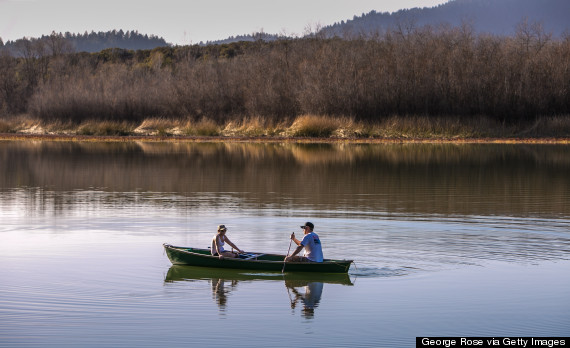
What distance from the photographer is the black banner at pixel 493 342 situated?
13.2 meters

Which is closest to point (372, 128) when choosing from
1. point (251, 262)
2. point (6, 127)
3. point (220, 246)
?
point (6, 127)

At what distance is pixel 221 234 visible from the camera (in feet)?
63.8

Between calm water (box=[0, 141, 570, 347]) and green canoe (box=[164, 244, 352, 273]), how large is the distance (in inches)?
9.1

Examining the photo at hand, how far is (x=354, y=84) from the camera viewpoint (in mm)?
73812

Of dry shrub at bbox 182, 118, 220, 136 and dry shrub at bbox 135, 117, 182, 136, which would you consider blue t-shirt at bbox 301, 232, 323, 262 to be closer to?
dry shrub at bbox 182, 118, 220, 136

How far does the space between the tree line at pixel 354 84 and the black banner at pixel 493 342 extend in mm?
59648

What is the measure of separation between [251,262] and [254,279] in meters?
0.41

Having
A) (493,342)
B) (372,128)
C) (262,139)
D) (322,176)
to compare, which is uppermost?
(372,128)

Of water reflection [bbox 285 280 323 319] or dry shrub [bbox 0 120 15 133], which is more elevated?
dry shrub [bbox 0 120 15 133]

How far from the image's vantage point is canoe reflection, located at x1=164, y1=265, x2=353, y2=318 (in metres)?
17.4

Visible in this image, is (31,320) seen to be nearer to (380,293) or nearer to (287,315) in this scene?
(287,315)

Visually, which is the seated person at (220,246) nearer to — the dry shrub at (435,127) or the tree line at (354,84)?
the dry shrub at (435,127)

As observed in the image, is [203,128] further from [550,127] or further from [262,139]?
[550,127]

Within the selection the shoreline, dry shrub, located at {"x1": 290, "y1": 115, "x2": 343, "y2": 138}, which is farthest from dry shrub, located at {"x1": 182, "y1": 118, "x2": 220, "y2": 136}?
dry shrub, located at {"x1": 290, "y1": 115, "x2": 343, "y2": 138}
